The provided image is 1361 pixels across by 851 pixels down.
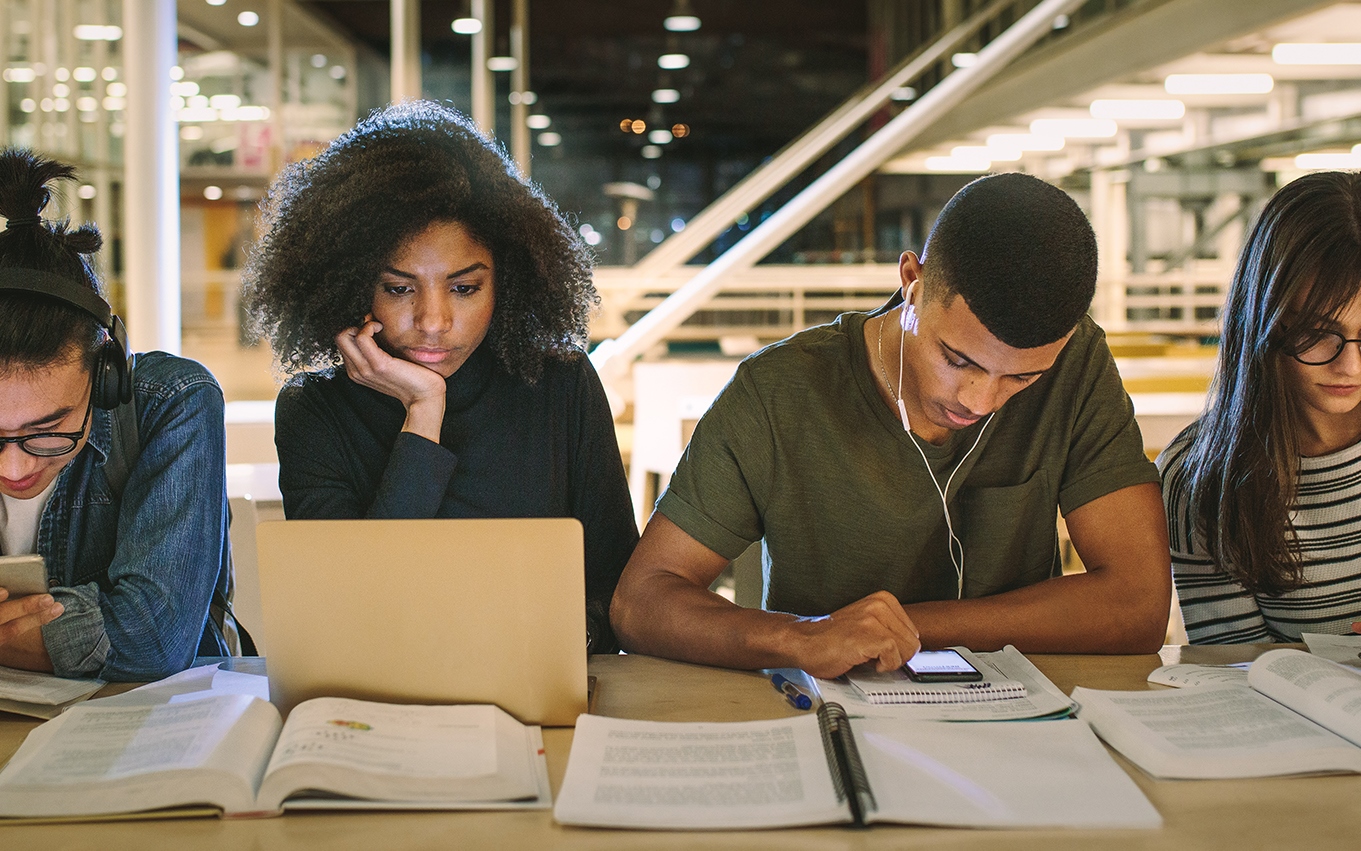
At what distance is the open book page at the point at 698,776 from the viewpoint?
0.82 metres

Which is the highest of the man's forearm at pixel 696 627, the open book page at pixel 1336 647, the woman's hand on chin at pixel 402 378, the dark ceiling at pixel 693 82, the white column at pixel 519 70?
the dark ceiling at pixel 693 82

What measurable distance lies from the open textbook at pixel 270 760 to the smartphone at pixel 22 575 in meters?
0.24

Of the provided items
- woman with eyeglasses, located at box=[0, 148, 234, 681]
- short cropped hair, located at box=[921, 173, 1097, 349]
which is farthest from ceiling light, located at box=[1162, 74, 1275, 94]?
woman with eyeglasses, located at box=[0, 148, 234, 681]

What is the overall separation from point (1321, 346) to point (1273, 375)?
66 mm

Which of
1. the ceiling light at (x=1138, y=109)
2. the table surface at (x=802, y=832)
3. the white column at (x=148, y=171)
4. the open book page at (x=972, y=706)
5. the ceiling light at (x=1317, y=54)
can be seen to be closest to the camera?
the table surface at (x=802, y=832)

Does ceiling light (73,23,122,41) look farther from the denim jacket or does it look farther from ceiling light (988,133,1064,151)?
ceiling light (988,133,1064,151)

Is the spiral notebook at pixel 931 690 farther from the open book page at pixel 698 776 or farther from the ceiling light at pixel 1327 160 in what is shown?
the ceiling light at pixel 1327 160

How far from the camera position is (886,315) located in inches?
57.6

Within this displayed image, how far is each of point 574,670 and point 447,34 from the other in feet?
31.9

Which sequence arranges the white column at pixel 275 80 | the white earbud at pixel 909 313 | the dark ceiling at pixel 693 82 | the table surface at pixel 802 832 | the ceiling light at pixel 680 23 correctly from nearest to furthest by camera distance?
the table surface at pixel 802 832 < the white earbud at pixel 909 313 < the white column at pixel 275 80 < the ceiling light at pixel 680 23 < the dark ceiling at pixel 693 82

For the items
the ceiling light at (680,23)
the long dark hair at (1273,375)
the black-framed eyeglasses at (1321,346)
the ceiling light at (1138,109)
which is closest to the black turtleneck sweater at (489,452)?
the long dark hair at (1273,375)

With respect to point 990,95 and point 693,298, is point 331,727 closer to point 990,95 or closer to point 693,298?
point 693,298

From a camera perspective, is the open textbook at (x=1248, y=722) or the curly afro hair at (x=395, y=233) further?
the curly afro hair at (x=395, y=233)

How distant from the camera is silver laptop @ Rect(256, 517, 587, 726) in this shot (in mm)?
980
